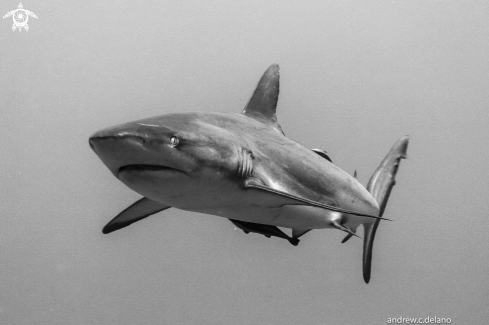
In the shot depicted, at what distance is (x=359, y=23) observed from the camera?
1570 centimetres

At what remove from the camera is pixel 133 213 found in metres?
3.06

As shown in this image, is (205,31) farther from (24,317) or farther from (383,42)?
(24,317)

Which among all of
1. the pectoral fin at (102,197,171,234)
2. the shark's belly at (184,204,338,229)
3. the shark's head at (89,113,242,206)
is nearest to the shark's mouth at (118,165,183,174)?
the shark's head at (89,113,242,206)

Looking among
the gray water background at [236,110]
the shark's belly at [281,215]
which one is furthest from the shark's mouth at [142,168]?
the gray water background at [236,110]

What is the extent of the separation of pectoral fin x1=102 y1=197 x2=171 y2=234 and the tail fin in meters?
1.80

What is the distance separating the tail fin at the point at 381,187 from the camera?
12.2 feet

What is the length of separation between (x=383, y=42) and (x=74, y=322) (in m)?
13.1

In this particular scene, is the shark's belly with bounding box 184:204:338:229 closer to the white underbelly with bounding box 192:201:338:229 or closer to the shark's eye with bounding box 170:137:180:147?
the white underbelly with bounding box 192:201:338:229

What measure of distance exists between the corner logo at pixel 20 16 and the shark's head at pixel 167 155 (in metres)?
13.1

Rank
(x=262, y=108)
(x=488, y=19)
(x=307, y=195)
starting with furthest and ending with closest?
(x=488, y=19), (x=262, y=108), (x=307, y=195)

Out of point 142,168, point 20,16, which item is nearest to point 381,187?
point 142,168

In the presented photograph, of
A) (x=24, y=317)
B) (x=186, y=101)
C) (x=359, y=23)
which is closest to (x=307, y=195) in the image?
(x=24, y=317)

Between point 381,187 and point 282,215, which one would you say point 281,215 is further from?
point 381,187

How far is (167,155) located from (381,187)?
231 cm
